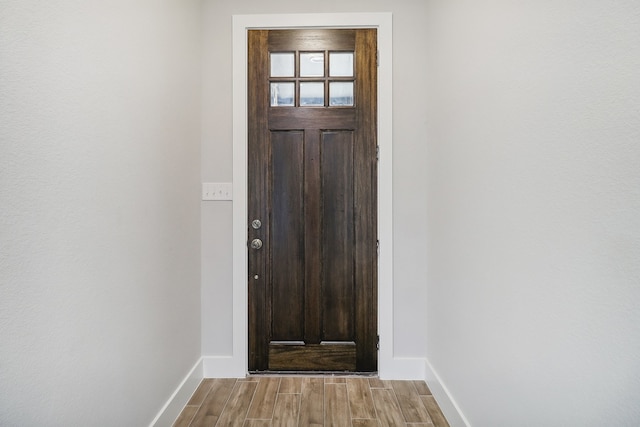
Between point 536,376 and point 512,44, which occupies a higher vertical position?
point 512,44

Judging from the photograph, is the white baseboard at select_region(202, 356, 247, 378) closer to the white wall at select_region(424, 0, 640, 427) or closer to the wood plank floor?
the wood plank floor

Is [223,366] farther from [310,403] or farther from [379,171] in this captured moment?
[379,171]

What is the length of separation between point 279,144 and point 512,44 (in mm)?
1436

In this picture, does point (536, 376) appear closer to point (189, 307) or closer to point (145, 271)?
point (145, 271)

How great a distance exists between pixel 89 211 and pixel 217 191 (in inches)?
44.3

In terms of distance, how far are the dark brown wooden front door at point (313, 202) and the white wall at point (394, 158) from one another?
0.15m

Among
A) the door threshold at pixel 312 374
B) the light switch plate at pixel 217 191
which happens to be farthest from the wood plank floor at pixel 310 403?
the light switch plate at pixel 217 191

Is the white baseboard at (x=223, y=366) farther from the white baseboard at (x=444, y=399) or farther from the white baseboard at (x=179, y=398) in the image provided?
the white baseboard at (x=444, y=399)

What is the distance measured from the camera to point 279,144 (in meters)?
2.29

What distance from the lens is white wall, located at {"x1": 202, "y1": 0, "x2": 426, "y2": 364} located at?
7.39 feet

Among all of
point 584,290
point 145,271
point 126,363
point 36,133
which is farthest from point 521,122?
point 126,363

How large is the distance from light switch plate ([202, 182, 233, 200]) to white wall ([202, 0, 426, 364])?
4cm

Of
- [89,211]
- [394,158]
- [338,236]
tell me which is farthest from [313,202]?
[89,211]

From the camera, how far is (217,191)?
227 cm
